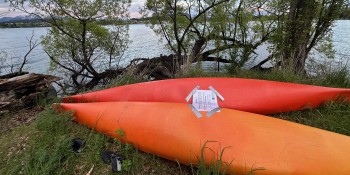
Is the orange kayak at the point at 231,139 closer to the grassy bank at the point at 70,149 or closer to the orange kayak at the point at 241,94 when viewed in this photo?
the grassy bank at the point at 70,149

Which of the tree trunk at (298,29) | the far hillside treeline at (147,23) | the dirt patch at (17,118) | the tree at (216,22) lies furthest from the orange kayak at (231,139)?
the tree at (216,22)

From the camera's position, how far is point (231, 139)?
192cm

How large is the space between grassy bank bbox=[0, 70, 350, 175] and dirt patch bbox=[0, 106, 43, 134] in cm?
5

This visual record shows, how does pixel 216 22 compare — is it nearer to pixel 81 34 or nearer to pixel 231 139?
pixel 81 34

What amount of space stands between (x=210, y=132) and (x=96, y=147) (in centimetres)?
102

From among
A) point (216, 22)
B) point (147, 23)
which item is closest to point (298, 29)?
point (216, 22)

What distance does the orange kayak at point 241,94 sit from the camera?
2.63 meters

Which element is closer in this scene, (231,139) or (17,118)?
(231,139)

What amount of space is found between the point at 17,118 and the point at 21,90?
465 mm

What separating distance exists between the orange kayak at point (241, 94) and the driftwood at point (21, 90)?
0.65m

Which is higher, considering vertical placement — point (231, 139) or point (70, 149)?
point (231, 139)

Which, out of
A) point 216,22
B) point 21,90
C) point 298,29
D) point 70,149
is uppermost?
point 216,22

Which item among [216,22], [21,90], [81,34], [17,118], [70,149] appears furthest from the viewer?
[216,22]

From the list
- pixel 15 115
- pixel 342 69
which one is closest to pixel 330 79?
pixel 342 69
